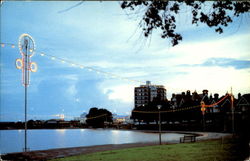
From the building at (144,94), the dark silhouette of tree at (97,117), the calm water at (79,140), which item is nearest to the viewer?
the calm water at (79,140)

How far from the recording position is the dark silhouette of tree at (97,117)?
13900cm

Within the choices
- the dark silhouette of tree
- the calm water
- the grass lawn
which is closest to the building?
the dark silhouette of tree

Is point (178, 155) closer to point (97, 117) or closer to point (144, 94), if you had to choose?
point (97, 117)

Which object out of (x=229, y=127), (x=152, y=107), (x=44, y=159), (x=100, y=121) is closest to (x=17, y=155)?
(x=44, y=159)

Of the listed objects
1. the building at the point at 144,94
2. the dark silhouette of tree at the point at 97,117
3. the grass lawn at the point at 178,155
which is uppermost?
the building at the point at 144,94

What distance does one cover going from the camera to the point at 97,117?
140500 millimetres

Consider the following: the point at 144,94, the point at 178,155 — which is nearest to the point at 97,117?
the point at 144,94

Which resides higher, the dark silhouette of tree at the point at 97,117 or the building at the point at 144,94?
the building at the point at 144,94

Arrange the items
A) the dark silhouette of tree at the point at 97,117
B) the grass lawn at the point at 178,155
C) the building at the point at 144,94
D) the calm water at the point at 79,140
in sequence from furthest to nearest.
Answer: the building at the point at 144,94 → the dark silhouette of tree at the point at 97,117 → the calm water at the point at 79,140 → the grass lawn at the point at 178,155

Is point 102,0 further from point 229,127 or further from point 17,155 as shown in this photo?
point 229,127

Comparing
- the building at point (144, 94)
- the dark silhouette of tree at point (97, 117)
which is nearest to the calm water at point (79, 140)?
the dark silhouette of tree at point (97, 117)

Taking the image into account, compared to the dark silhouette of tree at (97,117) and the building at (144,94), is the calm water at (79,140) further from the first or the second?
the building at (144,94)

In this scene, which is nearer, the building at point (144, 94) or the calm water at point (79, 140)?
the calm water at point (79, 140)

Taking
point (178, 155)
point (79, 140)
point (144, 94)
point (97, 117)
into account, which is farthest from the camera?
point (144, 94)
